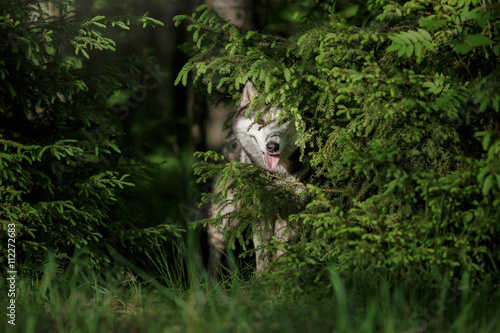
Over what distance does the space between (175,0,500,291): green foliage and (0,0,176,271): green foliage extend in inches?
55.0

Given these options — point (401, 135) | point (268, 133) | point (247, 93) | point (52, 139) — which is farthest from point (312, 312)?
point (52, 139)

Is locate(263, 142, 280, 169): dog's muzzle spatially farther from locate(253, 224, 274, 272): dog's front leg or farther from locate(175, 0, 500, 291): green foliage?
locate(253, 224, 274, 272): dog's front leg

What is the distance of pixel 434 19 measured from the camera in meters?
3.59

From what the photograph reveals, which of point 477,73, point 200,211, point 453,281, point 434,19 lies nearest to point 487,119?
point 477,73

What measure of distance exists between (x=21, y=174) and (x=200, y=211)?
253 centimetres

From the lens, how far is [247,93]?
513 centimetres

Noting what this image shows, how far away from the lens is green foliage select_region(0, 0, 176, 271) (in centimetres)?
465

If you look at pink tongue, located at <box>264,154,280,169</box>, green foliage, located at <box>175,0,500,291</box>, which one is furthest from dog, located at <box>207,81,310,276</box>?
green foliage, located at <box>175,0,500,291</box>

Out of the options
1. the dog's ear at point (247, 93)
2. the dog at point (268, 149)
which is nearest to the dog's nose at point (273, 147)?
the dog at point (268, 149)

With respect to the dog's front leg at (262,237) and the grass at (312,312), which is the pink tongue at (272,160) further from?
the grass at (312,312)

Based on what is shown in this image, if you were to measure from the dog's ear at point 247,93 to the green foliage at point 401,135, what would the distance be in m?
0.38

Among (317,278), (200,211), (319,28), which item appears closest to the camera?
(317,278)

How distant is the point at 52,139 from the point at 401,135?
12.2 ft

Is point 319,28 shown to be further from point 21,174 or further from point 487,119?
point 21,174
